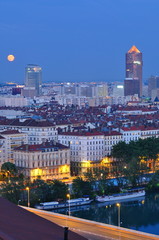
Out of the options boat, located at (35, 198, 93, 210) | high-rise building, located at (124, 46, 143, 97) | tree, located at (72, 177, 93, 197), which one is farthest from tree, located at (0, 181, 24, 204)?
high-rise building, located at (124, 46, 143, 97)

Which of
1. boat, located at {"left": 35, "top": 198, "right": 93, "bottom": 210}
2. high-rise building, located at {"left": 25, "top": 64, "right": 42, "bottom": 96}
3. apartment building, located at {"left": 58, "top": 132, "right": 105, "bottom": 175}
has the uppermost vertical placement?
high-rise building, located at {"left": 25, "top": 64, "right": 42, "bottom": 96}

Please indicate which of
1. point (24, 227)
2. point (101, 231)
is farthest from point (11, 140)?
point (24, 227)

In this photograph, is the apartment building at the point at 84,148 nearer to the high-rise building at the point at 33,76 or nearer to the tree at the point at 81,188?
the tree at the point at 81,188

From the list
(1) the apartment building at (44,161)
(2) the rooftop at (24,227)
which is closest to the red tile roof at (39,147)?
(1) the apartment building at (44,161)

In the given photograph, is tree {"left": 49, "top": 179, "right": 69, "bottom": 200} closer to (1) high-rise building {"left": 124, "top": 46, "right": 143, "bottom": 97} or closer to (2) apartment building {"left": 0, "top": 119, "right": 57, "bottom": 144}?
(2) apartment building {"left": 0, "top": 119, "right": 57, "bottom": 144}

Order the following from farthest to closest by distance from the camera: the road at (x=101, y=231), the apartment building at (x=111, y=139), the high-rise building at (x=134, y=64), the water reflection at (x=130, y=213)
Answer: the high-rise building at (x=134, y=64) → the apartment building at (x=111, y=139) → the water reflection at (x=130, y=213) → the road at (x=101, y=231)

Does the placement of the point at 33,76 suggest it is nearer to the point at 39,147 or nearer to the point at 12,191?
the point at 39,147

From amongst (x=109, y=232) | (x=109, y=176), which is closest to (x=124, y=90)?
(x=109, y=176)
